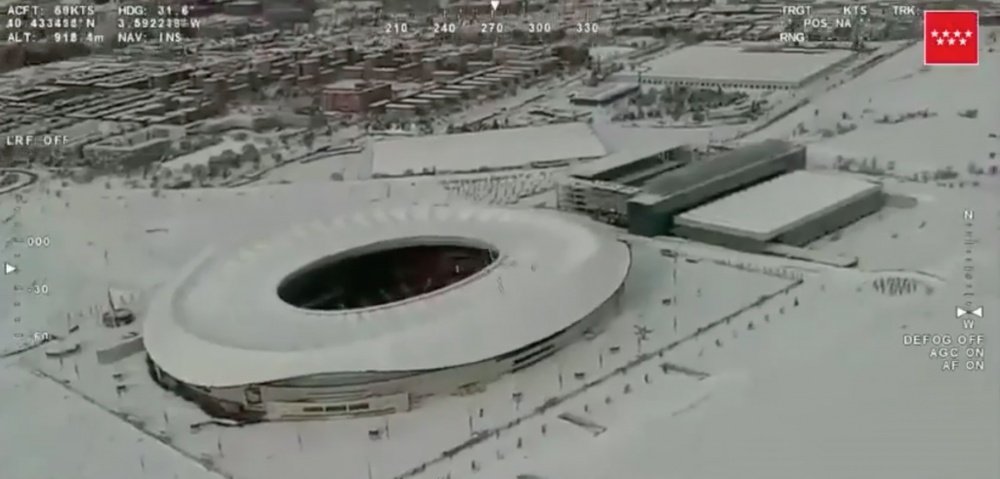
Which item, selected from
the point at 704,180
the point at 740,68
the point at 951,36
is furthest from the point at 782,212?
the point at 740,68

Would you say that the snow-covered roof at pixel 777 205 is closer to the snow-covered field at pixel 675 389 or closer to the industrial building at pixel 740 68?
the snow-covered field at pixel 675 389

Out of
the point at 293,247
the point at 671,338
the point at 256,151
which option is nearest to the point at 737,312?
the point at 671,338

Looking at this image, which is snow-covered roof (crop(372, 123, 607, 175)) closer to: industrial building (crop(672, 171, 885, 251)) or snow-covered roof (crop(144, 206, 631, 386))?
industrial building (crop(672, 171, 885, 251))

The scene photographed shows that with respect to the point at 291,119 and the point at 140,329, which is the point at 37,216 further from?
the point at 291,119

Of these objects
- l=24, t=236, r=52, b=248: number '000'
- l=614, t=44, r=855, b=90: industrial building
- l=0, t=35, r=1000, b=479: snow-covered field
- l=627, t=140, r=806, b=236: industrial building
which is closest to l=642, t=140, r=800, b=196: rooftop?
l=627, t=140, r=806, b=236: industrial building

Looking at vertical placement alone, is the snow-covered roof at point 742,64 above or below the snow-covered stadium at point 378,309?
above

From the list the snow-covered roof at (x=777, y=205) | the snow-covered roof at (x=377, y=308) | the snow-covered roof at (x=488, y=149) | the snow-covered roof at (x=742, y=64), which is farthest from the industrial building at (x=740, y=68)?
the snow-covered roof at (x=377, y=308)

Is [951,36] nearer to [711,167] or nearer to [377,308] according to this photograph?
[711,167]
